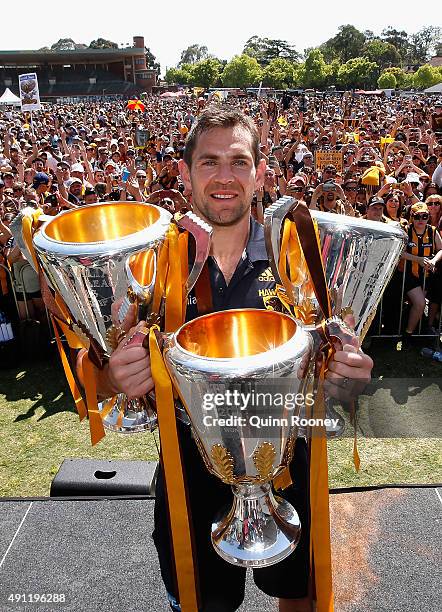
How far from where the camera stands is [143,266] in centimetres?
174

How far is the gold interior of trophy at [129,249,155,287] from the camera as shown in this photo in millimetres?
1678

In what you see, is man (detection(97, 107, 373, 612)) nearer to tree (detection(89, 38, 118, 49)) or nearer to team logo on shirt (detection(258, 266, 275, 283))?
team logo on shirt (detection(258, 266, 275, 283))

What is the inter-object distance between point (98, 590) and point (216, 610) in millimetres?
1219

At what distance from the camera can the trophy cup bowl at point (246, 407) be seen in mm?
1374

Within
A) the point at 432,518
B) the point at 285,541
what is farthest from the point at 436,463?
the point at 285,541

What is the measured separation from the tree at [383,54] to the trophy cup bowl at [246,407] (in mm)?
106102

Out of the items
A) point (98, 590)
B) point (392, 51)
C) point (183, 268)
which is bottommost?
point (98, 590)

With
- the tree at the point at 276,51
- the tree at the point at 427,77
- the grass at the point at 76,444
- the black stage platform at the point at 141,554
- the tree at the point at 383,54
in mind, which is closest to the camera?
the black stage platform at the point at 141,554

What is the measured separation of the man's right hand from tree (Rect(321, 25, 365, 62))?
371 feet

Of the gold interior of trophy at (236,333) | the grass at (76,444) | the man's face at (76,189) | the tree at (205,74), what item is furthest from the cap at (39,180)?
the tree at (205,74)

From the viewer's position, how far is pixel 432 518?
344 centimetres

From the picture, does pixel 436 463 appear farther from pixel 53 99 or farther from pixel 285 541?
pixel 53 99

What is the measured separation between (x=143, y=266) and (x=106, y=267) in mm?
137

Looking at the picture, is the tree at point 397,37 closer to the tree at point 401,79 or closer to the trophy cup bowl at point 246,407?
the tree at point 401,79
